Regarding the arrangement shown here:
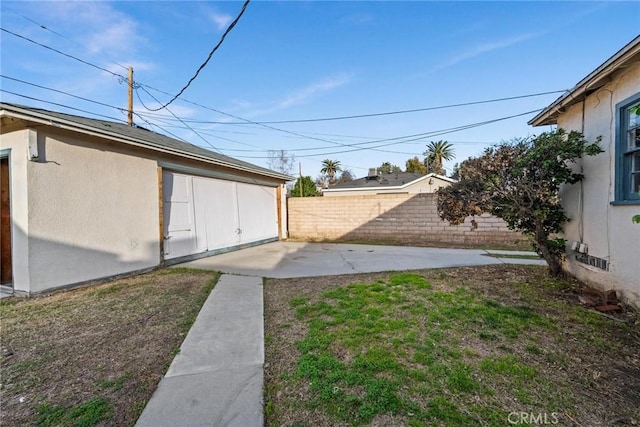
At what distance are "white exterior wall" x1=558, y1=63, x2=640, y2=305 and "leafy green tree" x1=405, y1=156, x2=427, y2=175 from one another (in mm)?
36727

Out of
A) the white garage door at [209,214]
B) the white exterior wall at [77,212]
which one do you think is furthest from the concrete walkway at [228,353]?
the white exterior wall at [77,212]

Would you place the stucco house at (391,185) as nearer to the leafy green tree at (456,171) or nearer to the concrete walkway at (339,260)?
the concrete walkway at (339,260)

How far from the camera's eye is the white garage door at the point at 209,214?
723 cm

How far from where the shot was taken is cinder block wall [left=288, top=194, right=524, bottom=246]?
10.0 metres

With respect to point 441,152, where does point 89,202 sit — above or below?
below

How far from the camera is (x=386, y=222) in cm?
1133

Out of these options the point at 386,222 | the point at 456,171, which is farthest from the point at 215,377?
the point at 386,222

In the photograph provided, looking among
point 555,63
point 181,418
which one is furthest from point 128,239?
point 555,63

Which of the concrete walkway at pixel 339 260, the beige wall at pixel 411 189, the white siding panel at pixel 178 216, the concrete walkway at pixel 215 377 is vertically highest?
the beige wall at pixel 411 189

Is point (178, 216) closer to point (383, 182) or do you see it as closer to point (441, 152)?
point (383, 182)

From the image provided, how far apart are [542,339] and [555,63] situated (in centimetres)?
988

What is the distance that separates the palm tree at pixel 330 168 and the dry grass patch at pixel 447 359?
3736 centimetres

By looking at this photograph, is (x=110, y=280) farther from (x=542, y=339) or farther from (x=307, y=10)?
(x=307, y=10)

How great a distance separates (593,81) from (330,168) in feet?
123
